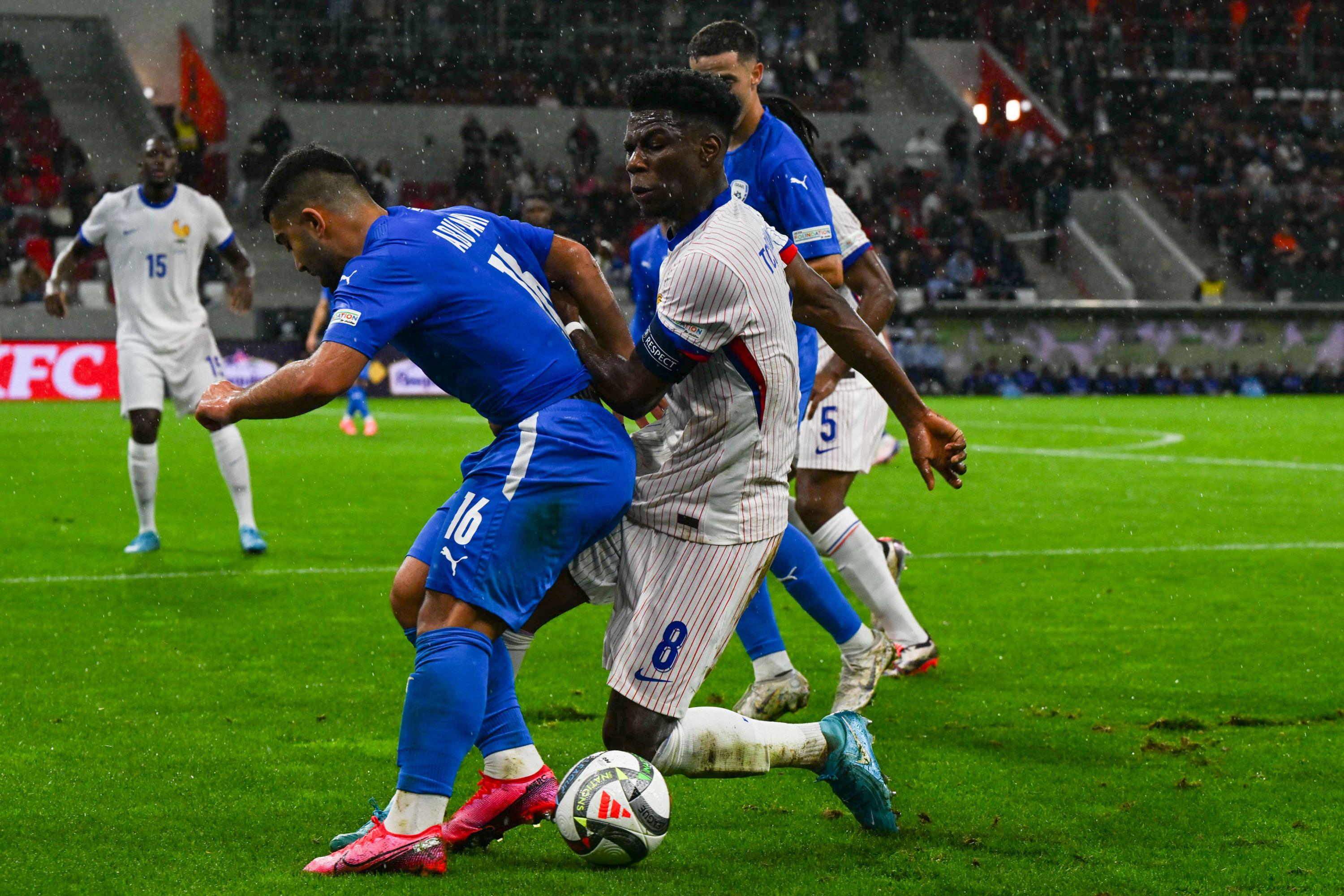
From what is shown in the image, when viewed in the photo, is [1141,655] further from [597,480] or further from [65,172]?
[65,172]

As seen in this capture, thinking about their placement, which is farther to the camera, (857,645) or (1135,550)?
(1135,550)

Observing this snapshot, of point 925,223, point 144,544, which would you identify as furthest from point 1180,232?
point 144,544

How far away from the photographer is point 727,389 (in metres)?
3.46

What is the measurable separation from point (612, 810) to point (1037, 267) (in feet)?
96.5

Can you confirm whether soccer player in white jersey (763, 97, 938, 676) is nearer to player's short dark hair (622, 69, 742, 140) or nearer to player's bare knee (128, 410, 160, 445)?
player's short dark hair (622, 69, 742, 140)

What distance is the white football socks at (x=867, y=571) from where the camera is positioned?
554cm

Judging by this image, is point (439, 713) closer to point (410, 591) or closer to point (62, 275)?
point (410, 591)

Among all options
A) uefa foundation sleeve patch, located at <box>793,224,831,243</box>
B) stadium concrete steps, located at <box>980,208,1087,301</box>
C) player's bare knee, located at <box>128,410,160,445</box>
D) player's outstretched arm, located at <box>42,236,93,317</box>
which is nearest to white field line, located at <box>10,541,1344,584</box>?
player's bare knee, located at <box>128,410,160,445</box>

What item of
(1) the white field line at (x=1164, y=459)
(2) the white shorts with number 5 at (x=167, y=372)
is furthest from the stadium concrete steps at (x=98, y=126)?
(2) the white shorts with number 5 at (x=167, y=372)

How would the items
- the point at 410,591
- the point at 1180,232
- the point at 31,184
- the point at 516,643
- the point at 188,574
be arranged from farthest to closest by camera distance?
the point at 1180,232 → the point at 31,184 → the point at 188,574 → the point at 516,643 → the point at 410,591

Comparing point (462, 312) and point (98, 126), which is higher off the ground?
point (462, 312)

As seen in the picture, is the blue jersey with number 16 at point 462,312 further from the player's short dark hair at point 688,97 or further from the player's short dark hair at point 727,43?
the player's short dark hair at point 727,43

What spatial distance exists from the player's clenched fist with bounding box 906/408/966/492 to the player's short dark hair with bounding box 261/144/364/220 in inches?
56.3

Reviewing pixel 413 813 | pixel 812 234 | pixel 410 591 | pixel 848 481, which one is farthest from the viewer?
pixel 848 481
